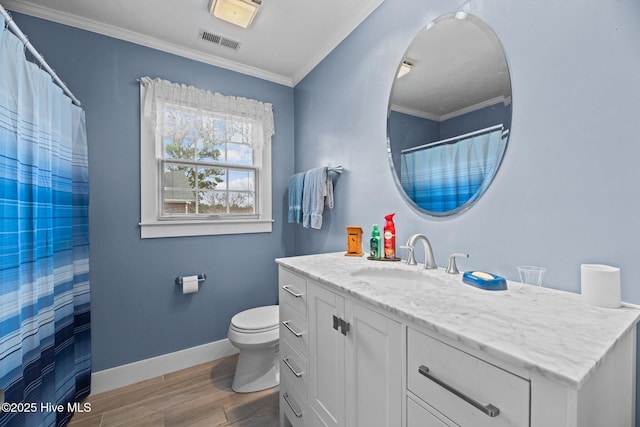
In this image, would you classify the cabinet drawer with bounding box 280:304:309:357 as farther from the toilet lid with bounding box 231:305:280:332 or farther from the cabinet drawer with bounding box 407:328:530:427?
the cabinet drawer with bounding box 407:328:530:427

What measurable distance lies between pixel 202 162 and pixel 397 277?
1.82 metres

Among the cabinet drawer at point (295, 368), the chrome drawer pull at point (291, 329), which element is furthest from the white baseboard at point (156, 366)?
the chrome drawer pull at point (291, 329)

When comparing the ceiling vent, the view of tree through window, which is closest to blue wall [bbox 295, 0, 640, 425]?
the ceiling vent

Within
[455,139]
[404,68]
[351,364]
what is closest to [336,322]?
[351,364]

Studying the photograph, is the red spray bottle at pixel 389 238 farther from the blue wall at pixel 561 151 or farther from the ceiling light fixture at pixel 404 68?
the ceiling light fixture at pixel 404 68

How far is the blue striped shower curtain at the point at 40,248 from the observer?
42.8 inches

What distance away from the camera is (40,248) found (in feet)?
4.25

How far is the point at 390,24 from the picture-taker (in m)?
1.55

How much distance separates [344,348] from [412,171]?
3.13 ft

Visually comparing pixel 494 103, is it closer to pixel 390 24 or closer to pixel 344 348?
pixel 390 24

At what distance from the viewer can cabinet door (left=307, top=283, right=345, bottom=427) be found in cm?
→ 104

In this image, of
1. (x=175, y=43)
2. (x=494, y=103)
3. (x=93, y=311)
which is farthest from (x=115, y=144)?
(x=494, y=103)

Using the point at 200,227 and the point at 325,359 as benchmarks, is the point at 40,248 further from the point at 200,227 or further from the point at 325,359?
the point at 325,359

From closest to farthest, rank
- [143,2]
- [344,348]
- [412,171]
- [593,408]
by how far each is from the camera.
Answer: [593,408], [344,348], [412,171], [143,2]
